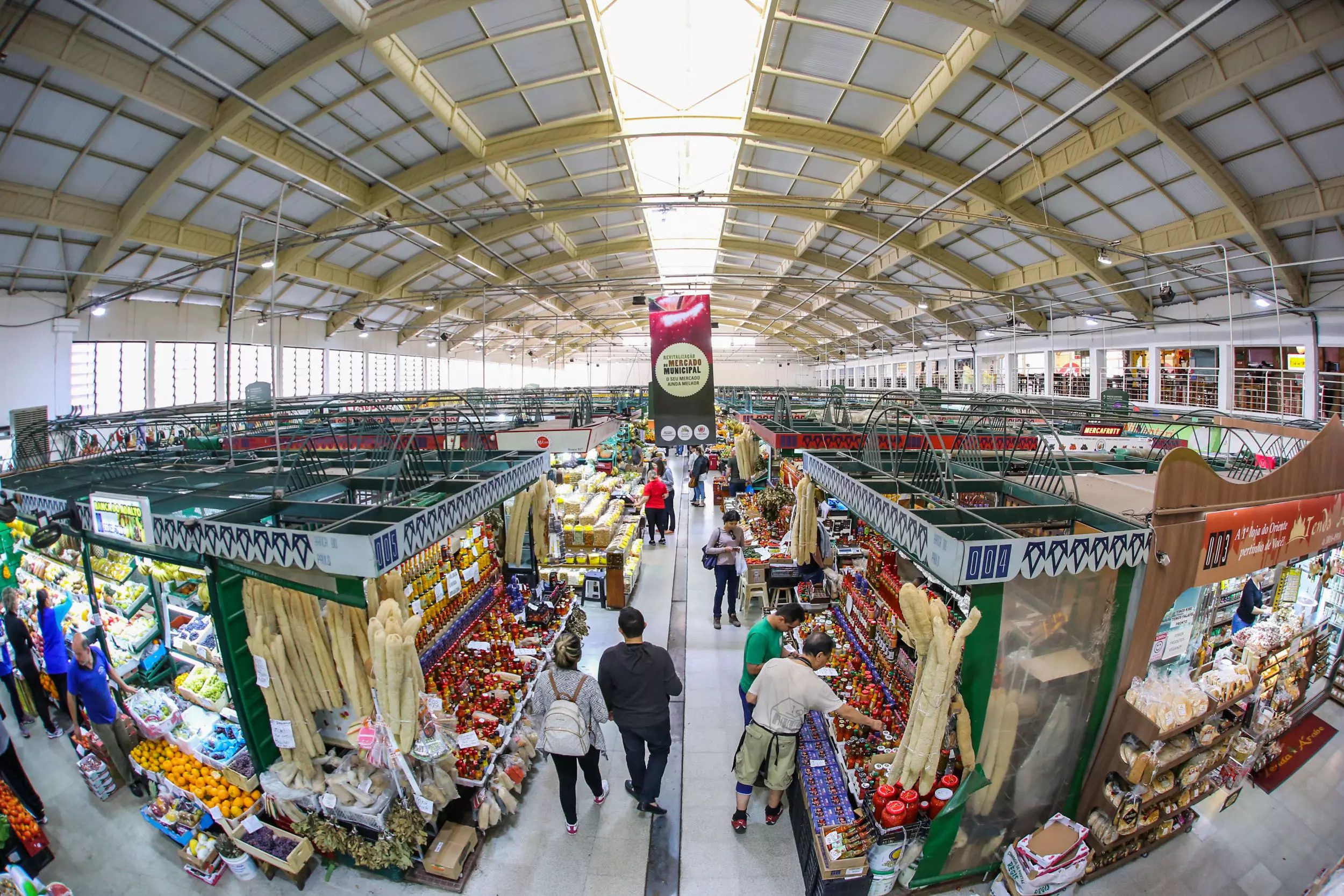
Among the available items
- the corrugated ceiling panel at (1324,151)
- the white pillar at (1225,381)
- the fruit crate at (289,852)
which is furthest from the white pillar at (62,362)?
the white pillar at (1225,381)

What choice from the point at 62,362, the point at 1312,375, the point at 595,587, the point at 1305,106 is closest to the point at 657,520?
the point at 595,587

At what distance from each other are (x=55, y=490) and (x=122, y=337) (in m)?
14.0

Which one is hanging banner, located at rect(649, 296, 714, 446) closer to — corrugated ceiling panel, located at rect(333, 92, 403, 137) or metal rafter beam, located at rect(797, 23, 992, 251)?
metal rafter beam, located at rect(797, 23, 992, 251)

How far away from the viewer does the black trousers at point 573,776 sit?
402 cm

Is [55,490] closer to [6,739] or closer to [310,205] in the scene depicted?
[6,739]

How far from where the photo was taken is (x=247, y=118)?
384 inches

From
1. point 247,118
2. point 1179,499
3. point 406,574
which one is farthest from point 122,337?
point 1179,499

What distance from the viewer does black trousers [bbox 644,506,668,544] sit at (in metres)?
11.5

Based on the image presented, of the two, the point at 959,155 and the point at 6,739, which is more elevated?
the point at 959,155

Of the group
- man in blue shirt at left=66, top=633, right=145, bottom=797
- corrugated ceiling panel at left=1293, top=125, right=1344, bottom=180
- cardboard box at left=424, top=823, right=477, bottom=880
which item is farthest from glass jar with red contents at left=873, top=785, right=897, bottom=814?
corrugated ceiling panel at left=1293, top=125, right=1344, bottom=180

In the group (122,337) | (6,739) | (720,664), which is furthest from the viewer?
(122,337)

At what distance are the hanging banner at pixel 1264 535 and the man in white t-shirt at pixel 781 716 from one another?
2.41 meters

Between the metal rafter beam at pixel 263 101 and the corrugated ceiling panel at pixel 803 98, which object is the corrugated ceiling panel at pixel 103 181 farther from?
the corrugated ceiling panel at pixel 803 98

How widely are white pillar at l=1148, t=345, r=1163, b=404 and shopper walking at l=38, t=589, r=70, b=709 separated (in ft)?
77.3
